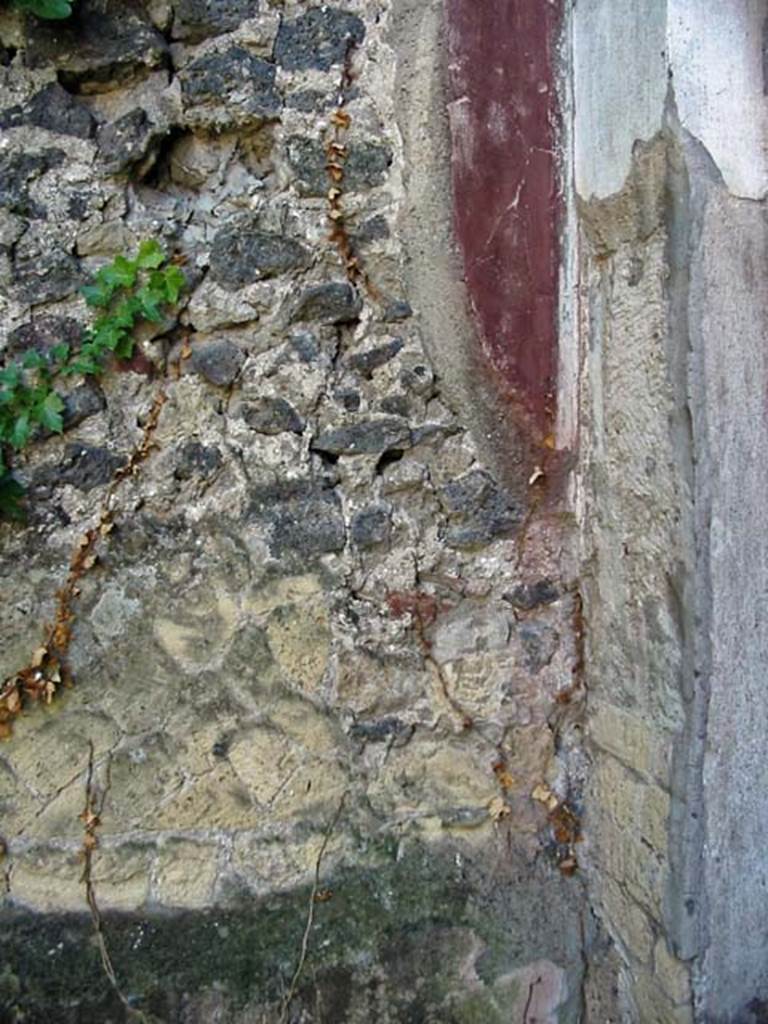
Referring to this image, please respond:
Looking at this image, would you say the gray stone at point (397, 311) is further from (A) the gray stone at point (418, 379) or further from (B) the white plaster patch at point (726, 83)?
(B) the white plaster patch at point (726, 83)

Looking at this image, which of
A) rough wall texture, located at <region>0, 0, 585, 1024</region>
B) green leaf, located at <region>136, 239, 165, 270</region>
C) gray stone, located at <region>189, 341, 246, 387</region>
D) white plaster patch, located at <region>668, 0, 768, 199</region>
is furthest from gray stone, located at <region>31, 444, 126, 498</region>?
white plaster patch, located at <region>668, 0, 768, 199</region>

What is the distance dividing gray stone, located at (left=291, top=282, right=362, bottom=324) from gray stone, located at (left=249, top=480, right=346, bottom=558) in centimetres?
34

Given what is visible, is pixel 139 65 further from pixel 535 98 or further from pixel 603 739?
pixel 603 739

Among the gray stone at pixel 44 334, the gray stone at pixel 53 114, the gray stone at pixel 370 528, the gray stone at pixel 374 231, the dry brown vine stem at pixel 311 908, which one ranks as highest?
the gray stone at pixel 53 114

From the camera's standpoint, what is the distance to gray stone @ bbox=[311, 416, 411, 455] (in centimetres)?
194

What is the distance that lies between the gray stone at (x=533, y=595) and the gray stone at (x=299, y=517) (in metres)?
0.38

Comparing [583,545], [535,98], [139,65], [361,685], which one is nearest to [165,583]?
[361,685]

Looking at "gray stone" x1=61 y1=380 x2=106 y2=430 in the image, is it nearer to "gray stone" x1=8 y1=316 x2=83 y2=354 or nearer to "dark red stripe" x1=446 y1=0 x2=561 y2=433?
"gray stone" x1=8 y1=316 x2=83 y2=354

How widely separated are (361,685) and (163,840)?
0.50 m

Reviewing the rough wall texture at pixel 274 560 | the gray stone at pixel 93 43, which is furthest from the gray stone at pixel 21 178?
the gray stone at pixel 93 43


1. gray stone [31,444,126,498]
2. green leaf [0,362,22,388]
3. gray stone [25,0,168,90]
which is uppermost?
gray stone [25,0,168,90]

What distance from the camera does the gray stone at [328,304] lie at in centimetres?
193

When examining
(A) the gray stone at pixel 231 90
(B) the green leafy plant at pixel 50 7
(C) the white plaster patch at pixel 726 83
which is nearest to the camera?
(C) the white plaster patch at pixel 726 83

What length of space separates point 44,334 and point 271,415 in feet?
1.57
